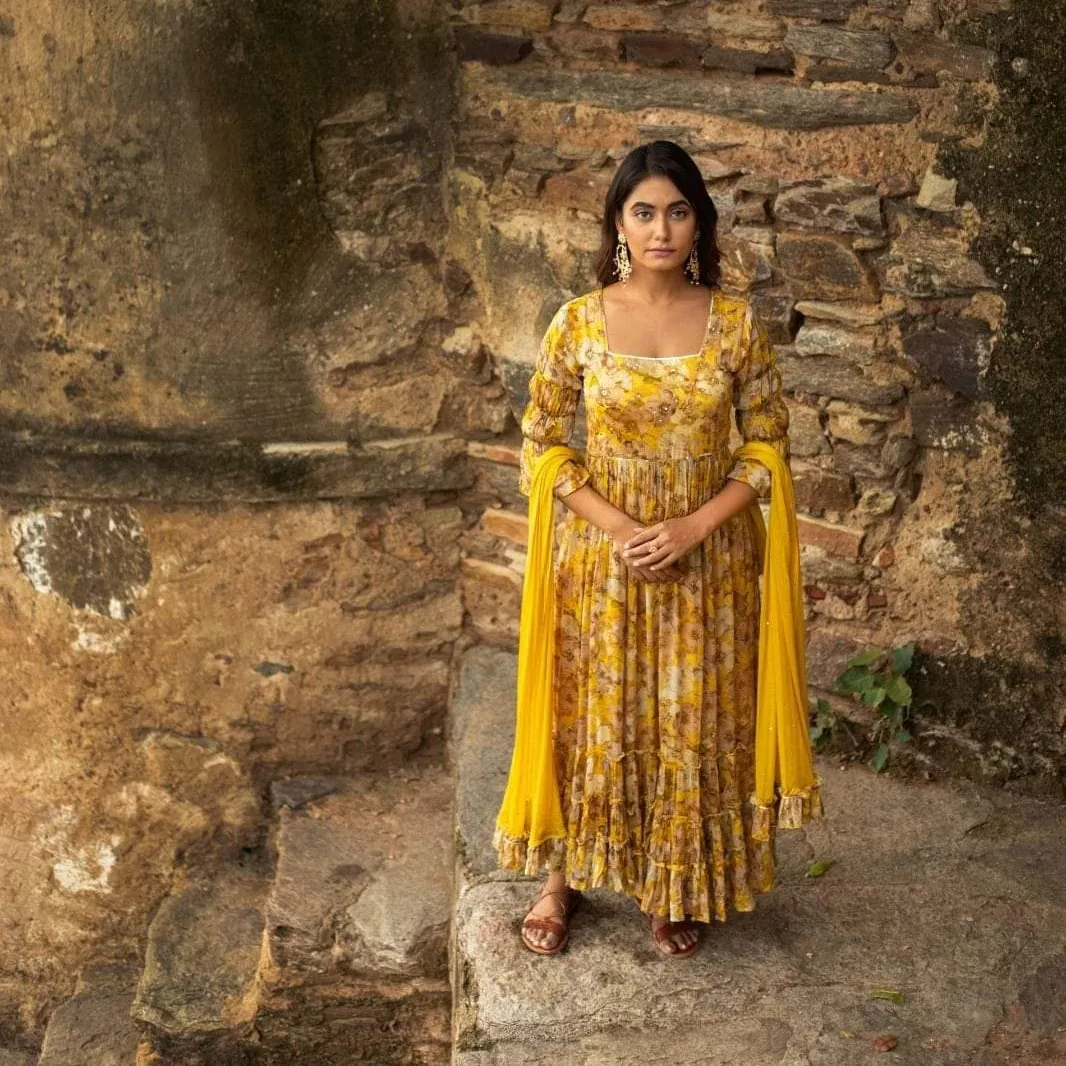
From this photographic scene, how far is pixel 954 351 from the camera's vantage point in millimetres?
3934

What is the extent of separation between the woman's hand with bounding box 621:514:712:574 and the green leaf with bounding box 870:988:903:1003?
108 centimetres

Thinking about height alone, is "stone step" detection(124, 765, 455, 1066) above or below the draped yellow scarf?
below

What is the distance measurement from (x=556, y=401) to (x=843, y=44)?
4.34 feet

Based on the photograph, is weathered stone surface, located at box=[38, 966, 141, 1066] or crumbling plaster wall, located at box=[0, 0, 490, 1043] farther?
weathered stone surface, located at box=[38, 966, 141, 1066]

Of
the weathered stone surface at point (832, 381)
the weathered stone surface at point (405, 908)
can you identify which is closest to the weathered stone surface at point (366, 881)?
the weathered stone surface at point (405, 908)

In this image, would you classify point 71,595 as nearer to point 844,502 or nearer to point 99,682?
point 99,682

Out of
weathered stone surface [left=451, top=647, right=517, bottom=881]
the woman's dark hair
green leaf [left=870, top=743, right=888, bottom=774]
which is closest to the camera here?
the woman's dark hair

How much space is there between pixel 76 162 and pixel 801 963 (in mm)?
2901

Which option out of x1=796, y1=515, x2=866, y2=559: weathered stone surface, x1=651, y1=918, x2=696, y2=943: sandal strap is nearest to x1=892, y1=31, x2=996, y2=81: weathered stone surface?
x1=796, y1=515, x2=866, y2=559: weathered stone surface

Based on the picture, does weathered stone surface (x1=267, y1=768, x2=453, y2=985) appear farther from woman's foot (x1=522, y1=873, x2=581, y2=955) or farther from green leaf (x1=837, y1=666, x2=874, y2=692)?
green leaf (x1=837, y1=666, x2=874, y2=692)

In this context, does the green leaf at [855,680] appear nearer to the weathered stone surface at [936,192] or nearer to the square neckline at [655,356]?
the weathered stone surface at [936,192]

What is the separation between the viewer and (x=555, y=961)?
3.48 meters

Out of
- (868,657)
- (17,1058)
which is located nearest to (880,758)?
(868,657)

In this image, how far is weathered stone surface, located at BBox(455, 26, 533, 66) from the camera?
434cm
